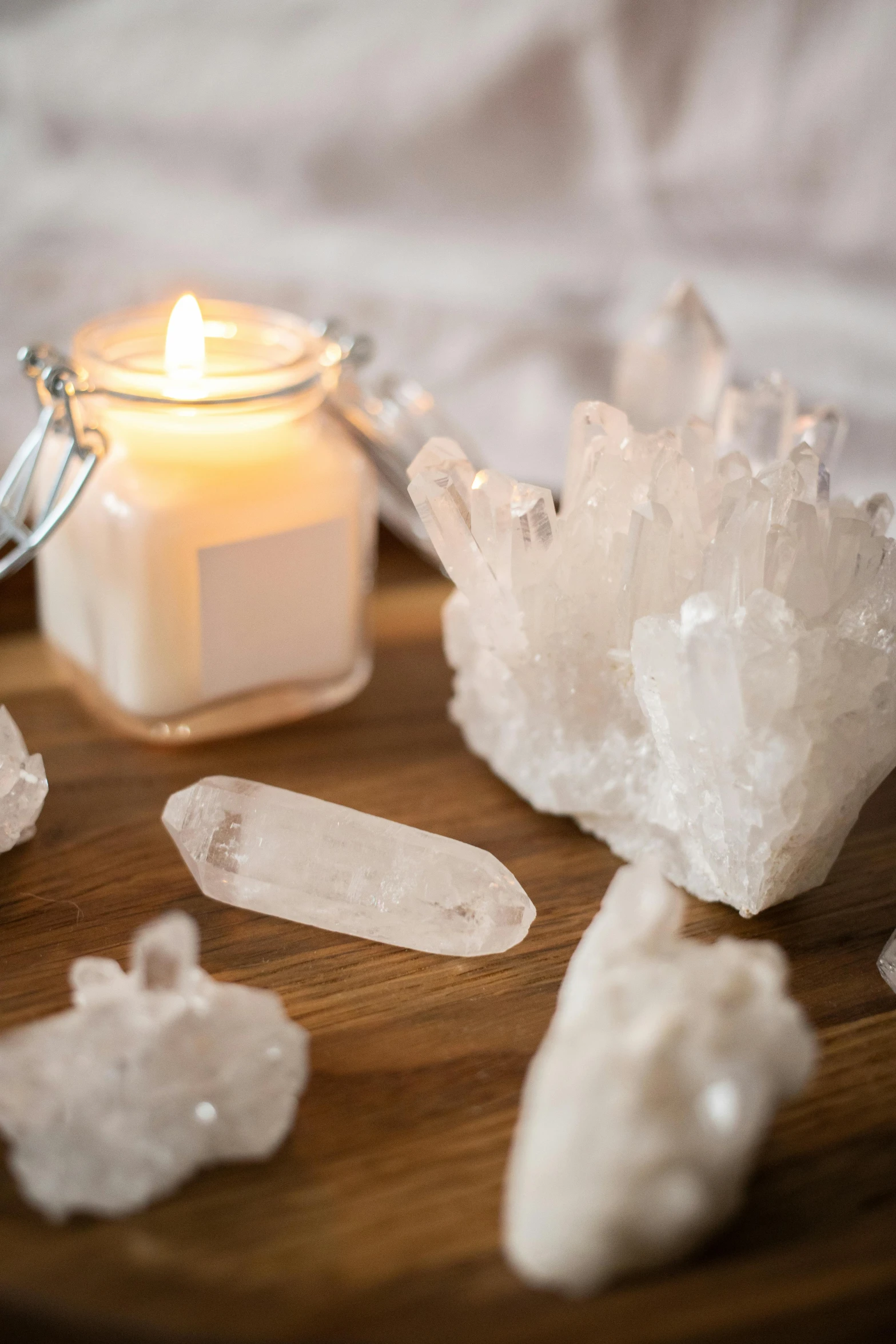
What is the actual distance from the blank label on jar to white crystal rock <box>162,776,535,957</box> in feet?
0.45

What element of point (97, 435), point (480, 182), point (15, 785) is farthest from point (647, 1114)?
point (480, 182)

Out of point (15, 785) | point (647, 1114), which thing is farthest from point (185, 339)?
point (647, 1114)

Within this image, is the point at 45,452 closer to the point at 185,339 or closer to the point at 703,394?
the point at 185,339

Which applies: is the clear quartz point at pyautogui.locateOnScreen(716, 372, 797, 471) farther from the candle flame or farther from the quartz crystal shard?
the quartz crystal shard

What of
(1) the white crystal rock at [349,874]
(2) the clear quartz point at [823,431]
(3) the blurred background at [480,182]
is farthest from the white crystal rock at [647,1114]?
(3) the blurred background at [480,182]

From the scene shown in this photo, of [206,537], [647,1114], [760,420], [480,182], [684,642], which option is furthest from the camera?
[480,182]

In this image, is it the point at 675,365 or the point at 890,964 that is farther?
the point at 675,365

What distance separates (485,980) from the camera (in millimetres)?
547

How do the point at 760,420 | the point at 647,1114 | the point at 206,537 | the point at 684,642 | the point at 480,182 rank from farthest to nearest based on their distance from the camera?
1. the point at 480,182
2. the point at 760,420
3. the point at 206,537
4. the point at 684,642
5. the point at 647,1114

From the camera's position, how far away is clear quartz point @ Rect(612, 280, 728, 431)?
818mm

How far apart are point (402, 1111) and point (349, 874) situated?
112mm

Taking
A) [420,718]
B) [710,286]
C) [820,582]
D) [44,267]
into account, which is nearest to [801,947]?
[820,582]

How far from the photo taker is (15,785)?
608mm

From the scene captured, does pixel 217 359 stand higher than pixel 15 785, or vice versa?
pixel 217 359
